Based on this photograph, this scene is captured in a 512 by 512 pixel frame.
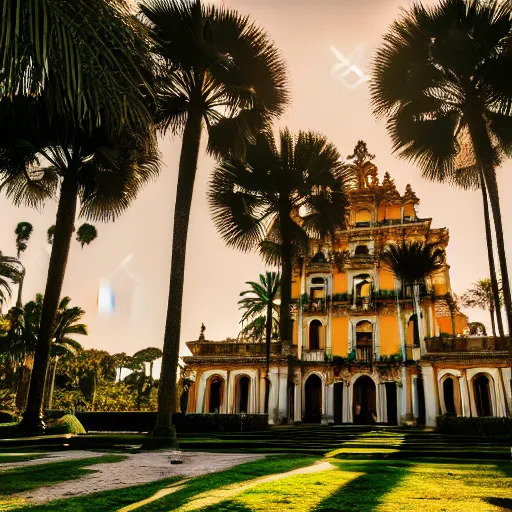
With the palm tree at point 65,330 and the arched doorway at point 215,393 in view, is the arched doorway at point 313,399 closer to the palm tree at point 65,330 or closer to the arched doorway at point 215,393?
the arched doorway at point 215,393

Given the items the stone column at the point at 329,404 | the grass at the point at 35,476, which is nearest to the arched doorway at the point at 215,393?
the stone column at the point at 329,404

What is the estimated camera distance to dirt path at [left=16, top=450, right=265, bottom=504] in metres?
4.00

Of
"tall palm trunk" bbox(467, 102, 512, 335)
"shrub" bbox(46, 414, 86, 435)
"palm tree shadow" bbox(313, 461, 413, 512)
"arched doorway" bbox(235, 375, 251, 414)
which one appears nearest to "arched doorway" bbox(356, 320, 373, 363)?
"arched doorway" bbox(235, 375, 251, 414)

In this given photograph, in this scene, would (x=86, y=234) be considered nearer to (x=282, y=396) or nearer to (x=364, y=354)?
(x=282, y=396)

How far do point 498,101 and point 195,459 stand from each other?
1090 centimetres

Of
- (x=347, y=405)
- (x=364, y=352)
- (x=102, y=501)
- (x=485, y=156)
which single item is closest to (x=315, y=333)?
(x=364, y=352)

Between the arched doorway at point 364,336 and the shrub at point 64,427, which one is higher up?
the arched doorway at point 364,336

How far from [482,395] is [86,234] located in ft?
77.0

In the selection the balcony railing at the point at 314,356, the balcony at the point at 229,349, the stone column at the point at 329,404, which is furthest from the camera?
the balcony railing at the point at 314,356

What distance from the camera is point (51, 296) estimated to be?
13.2m

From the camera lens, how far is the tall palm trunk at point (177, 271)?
33.4ft

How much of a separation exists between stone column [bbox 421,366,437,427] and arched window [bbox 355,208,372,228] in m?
12.0

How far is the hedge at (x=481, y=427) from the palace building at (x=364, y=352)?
7.85 m

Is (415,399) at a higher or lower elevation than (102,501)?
higher
